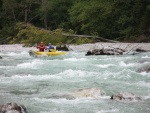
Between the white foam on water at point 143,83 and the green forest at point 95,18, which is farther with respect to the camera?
the green forest at point 95,18

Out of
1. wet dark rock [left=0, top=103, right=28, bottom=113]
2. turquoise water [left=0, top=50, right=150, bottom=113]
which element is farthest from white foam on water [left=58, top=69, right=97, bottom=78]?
wet dark rock [left=0, top=103, right=28, bottom=113]

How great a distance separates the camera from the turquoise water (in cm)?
919

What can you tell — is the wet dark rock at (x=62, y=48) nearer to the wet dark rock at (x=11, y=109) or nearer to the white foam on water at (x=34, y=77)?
the white foam on water at (x=34, y=77)

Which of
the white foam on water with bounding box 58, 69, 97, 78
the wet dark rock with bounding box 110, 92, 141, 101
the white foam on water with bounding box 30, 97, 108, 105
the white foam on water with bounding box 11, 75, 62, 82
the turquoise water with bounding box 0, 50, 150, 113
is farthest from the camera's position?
the white foam on water with bounding box 58, 69, 97, 78

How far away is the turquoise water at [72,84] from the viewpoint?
362 inches

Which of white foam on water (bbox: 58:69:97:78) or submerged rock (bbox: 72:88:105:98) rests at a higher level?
white foam on water (bbox: 58:69:97:78)

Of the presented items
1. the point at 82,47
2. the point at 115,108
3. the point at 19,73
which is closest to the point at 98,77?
the point at 19,73

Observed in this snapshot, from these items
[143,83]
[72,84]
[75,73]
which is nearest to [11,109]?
[72,84]

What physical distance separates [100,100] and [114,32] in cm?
2707

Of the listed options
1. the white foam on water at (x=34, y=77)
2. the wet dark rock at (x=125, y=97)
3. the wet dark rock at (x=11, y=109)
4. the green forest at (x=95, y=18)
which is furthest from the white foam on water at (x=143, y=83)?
the green forest at (x=95, y=18)

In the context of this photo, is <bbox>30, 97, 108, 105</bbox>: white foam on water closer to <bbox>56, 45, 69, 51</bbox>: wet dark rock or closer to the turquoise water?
the turquoise water

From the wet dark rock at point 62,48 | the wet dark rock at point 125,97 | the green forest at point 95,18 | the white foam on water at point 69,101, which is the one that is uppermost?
the green forest at point 95,18

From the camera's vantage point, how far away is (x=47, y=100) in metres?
9.94

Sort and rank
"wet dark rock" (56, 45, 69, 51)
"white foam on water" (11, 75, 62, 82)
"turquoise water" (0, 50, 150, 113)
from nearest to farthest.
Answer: "turquoise water" (0, 50, 150, 113)
"white foam on water" (11, 75, 62, 82)
"wet dark rock" (56, 45, 69, 51)
